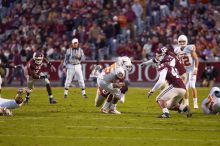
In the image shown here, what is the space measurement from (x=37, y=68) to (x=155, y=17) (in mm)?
11945

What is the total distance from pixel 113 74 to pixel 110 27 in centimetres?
1479

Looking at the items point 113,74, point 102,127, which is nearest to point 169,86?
point 113,74

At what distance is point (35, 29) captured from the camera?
33.9 metres

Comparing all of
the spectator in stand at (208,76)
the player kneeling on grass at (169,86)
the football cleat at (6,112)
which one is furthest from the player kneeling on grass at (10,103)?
the spectator in stand at (208,76)

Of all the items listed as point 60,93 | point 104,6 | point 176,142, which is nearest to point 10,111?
point 176,142

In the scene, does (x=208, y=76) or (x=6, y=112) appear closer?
(x=6, y=112)

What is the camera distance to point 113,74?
683 inches

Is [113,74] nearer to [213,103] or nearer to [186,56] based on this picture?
[213,103]

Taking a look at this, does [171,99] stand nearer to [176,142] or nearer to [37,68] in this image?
[176,142]

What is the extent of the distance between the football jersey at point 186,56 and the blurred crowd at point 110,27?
1012 cm

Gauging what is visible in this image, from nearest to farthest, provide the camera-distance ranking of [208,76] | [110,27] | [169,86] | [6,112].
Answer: [169,86] → [6,112] → [208,76] → [110,27]

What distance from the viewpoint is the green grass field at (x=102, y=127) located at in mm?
13062

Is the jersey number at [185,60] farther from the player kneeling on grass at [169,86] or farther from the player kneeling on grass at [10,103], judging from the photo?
the player kneeling on grass at [10,103]

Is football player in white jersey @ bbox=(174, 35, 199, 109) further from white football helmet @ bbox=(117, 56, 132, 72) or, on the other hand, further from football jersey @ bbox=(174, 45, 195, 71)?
white football helmet @ bbox=(117, 56, 132, 72)
